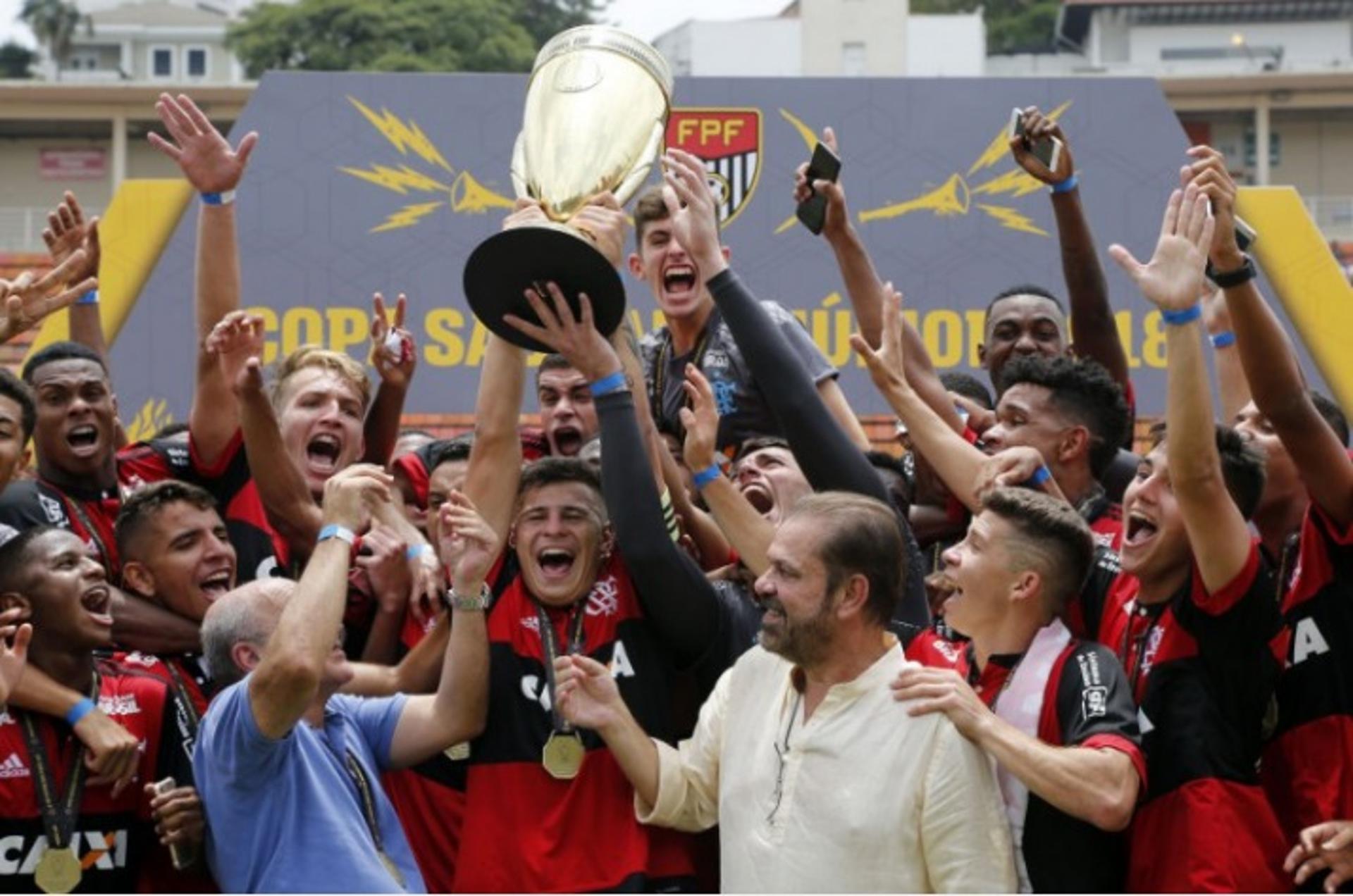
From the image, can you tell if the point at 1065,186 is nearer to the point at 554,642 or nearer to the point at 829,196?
the point at 829,196

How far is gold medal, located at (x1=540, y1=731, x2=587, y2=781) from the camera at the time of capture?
238 inches

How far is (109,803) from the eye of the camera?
594 centimetres

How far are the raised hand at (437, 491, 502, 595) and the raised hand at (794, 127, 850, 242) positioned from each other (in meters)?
1.70

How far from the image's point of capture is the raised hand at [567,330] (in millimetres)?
5930

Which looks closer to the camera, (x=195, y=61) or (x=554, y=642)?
(x=554, y=642)

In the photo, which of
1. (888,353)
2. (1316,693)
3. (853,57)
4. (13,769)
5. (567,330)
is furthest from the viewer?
(853,57)

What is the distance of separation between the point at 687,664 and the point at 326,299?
251 inches

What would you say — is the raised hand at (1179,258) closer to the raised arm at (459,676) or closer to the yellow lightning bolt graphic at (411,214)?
the raised arm at (459,676)

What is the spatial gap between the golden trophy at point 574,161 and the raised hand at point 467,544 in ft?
1.52

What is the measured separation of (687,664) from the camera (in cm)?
624

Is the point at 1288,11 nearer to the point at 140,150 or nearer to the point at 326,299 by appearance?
the point at 140,150

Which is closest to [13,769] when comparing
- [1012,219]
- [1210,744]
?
[1210,744]

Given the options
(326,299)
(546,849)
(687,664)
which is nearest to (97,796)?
(546,849)

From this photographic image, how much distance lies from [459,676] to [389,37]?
52.5 m
